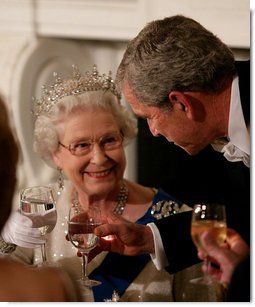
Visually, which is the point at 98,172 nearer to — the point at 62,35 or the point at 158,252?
the point at 158,252

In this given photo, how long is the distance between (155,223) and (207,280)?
8.0 inches

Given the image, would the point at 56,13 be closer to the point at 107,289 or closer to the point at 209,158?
the point at 209,158

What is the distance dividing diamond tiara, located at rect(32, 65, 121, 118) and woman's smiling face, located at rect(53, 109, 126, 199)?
0.19 feet

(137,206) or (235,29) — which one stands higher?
(235,29)

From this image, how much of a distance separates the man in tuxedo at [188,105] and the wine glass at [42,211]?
12cm

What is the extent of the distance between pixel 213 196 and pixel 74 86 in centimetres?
43

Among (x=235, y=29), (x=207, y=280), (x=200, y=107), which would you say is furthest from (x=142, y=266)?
(x=235, y=29)

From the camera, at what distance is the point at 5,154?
149cm

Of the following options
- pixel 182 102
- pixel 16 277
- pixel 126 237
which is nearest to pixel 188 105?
pixel 182 102

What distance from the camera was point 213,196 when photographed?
1.90m

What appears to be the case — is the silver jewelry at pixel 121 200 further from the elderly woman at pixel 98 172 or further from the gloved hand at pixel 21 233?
the gloved hand at pixel 21 233

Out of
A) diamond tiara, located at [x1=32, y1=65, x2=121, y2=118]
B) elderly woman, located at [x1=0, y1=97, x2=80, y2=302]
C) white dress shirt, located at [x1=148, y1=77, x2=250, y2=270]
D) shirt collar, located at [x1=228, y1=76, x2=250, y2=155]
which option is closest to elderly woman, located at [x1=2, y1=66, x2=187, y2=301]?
diamond tiara, located at [x1=32, y1=65, x2=121, y2=118]

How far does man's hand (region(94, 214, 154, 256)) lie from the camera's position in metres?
1.90

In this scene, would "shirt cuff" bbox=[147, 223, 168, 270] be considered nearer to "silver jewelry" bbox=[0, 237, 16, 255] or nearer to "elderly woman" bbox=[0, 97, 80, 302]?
"silver jewelry" bbox=[0, 237, 16, 255]
